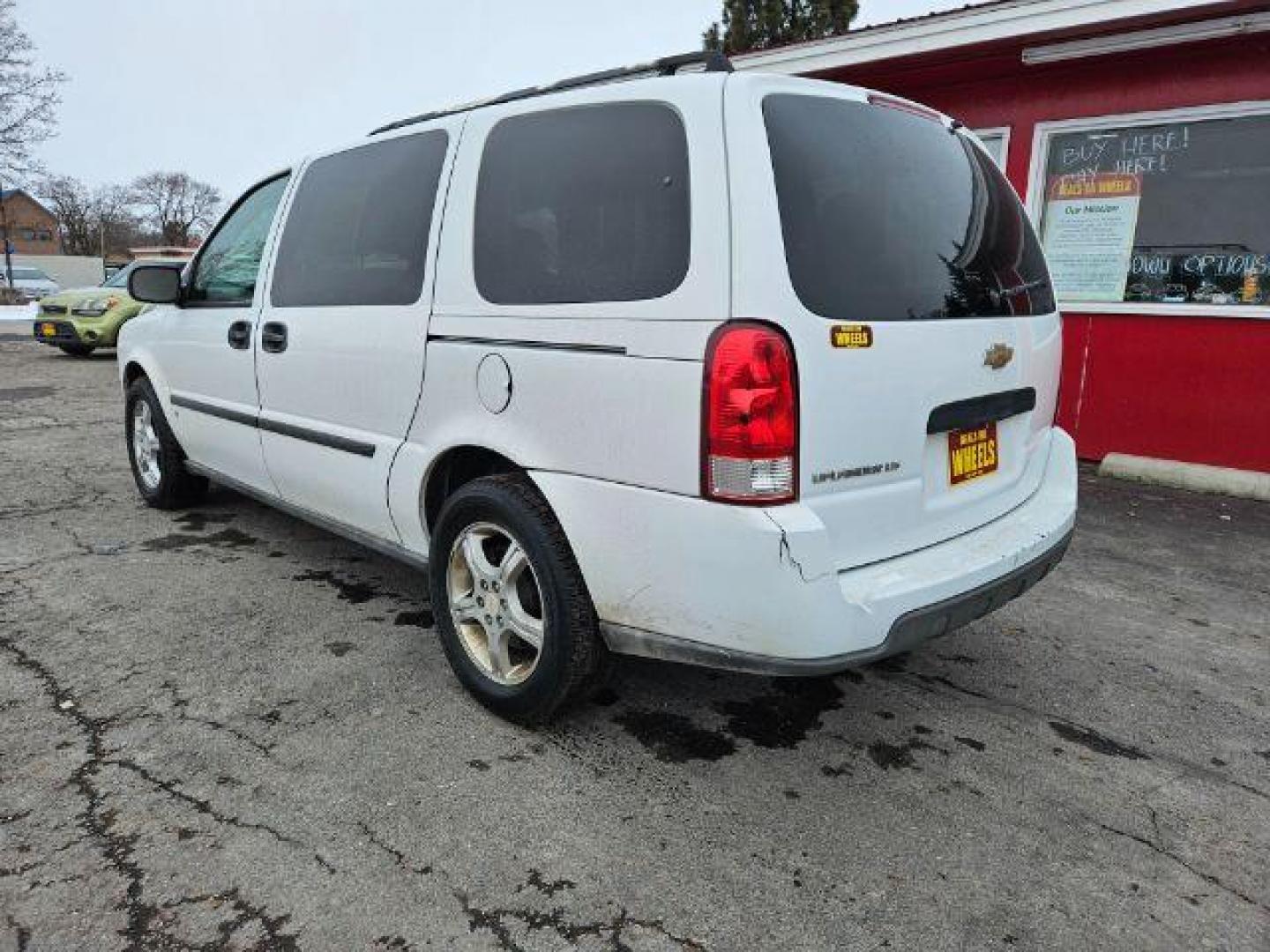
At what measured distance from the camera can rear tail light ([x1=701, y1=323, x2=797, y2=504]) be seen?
6.56ft

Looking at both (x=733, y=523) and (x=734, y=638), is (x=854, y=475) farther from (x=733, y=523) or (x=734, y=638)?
(x=734, y=638)

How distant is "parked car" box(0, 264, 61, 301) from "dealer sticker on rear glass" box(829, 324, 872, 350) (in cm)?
4061

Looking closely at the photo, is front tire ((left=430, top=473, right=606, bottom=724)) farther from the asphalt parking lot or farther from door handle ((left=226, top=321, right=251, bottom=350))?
door handle ((left=226, top=321, right=251, bottom=350))

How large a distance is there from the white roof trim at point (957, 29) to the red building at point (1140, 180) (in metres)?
0.01

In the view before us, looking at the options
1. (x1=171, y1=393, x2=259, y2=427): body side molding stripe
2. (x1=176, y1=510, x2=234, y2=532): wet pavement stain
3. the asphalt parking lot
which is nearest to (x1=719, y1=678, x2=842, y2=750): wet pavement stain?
the asphalt parking lot

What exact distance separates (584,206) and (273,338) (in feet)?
5.71

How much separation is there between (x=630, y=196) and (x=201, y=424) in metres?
2.93

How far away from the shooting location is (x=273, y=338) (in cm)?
350

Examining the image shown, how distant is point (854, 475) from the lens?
2.14 meters

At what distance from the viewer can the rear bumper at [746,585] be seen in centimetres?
201

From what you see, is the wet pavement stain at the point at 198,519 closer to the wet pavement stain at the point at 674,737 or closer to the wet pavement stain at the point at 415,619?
the wet pavement stain at the point at 415,619

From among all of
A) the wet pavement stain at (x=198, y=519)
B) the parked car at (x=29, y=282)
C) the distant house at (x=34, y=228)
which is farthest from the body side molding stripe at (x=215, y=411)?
the distant house at (x=34, y=228)

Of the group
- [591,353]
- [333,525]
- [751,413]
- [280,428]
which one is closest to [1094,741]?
[751,413]

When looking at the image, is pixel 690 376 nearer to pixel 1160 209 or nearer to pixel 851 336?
pixel 851 336
